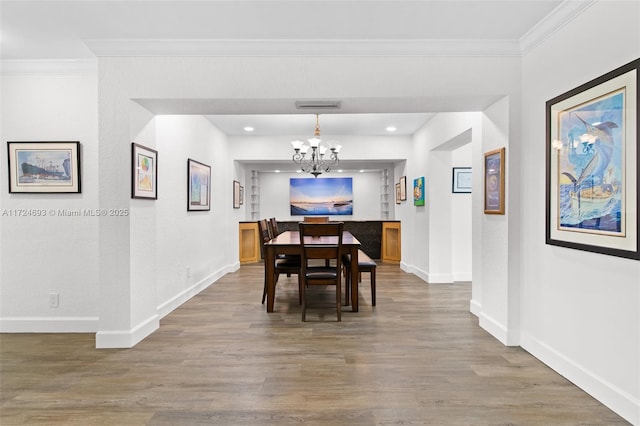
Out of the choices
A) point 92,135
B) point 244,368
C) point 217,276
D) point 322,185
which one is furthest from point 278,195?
point 244,368

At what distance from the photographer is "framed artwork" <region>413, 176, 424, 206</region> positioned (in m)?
5.47

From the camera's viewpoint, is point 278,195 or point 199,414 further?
point 278,195

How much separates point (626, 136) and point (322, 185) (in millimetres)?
7421

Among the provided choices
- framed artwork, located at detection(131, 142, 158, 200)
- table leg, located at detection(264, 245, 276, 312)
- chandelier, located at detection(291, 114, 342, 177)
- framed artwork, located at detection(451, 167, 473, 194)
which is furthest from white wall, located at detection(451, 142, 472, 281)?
framed artwork, located at detection(131, 142, 158, 200)

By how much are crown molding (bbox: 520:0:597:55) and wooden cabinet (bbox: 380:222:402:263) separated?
4.60 meters

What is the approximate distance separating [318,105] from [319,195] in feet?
20.0

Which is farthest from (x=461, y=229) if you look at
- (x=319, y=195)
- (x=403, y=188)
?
(x=319, y=195)

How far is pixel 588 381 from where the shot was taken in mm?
2088

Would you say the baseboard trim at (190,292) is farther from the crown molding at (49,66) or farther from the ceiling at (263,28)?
the crown molding at (49,66)

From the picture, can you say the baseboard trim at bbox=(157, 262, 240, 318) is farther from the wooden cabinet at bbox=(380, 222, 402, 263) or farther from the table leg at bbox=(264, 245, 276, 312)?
the wooden cabinet at bbox=(380, 222, 402, 263)

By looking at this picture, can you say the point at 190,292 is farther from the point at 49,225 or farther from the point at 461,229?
the point at 461,229

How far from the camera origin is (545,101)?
2506 mm

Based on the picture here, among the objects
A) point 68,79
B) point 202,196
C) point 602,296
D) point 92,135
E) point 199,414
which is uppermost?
point 68,79

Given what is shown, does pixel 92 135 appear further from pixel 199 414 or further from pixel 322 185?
pixel 322 185
